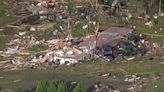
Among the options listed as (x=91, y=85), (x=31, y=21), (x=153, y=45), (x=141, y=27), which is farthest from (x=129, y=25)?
(x=91, y=85)

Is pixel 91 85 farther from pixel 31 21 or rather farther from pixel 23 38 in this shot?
pixel 31 21

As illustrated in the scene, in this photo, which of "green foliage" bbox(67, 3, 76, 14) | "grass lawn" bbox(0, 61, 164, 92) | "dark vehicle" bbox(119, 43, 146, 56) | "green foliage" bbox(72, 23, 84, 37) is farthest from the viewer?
"green foliage" bbox(67, 3, 76, 14)

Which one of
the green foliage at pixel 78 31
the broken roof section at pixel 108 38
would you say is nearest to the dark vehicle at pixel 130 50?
the broken roof section at pixel 108 38

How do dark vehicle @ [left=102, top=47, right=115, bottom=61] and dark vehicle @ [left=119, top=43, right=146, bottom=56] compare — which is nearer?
dark vehicle @ [left=102, top=47, right=115, bottom=61]

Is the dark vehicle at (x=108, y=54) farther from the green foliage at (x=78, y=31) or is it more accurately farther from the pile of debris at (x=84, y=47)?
the green foliage at (x=78, y=31)

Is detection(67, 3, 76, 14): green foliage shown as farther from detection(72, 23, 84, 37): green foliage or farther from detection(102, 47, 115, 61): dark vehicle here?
detection(102, 47, 115, 61): dark vehicle

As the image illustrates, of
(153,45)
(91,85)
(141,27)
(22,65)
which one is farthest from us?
(141,27)

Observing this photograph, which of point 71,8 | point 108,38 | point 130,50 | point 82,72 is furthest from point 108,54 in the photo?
point 71,8

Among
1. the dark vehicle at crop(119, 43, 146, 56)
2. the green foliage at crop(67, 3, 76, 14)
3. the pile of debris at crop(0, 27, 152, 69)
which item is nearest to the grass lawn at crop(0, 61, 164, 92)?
the pile of debris at crop(0, 27, 152, 69)
